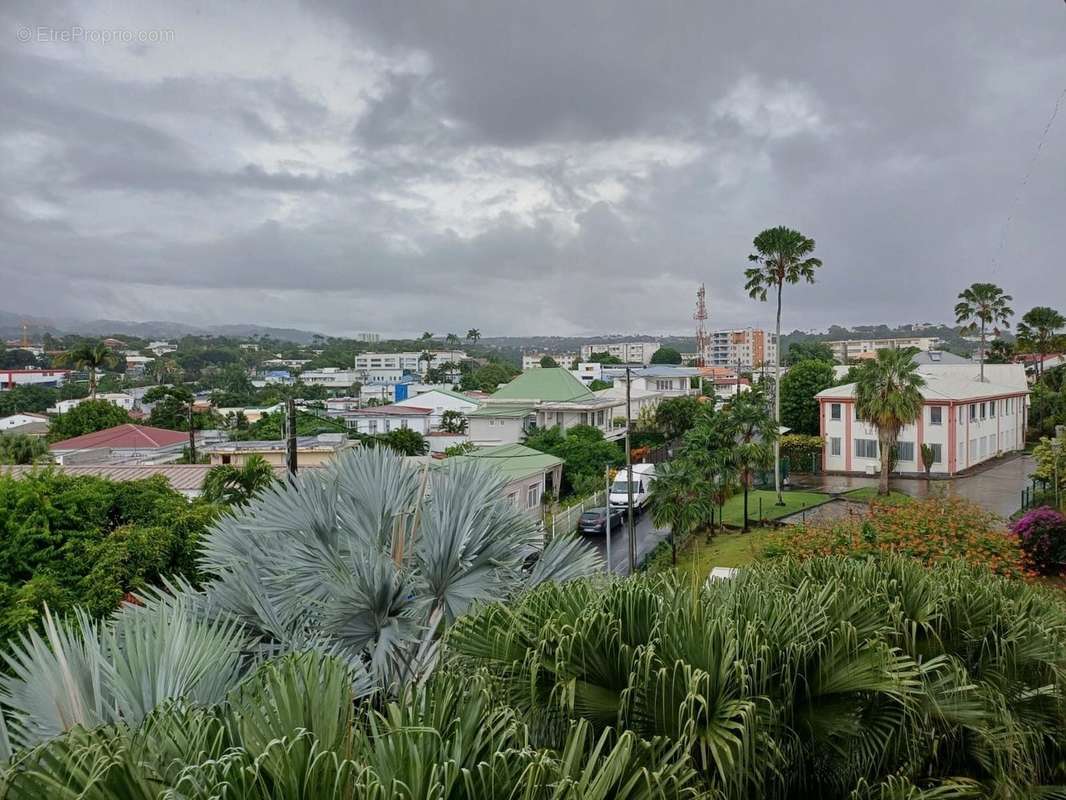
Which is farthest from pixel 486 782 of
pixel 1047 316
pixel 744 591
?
pixel 1047 316

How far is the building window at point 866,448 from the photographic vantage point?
34844 millimetres

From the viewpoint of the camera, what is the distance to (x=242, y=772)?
8.79 feet

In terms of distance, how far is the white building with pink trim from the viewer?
33.5 metres

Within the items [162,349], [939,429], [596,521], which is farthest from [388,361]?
[596,521]

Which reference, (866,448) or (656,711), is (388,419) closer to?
(866,448)

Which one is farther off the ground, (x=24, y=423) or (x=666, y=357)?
(x=666, y=357)

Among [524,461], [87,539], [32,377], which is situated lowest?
[524,461]

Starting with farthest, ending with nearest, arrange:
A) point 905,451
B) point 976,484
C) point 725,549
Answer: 1. point 905,451
2. point 976,484
3. point 725,549

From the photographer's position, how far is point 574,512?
92.8ft

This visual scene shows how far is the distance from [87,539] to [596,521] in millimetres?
16793

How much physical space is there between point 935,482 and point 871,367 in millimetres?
7088

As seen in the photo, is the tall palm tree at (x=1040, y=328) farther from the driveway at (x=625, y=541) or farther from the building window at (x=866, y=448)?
the driveway at (x=625, y=541)

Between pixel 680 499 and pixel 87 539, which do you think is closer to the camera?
pixel 87 539

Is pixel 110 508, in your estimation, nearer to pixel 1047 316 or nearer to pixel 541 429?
pixel 541 429
